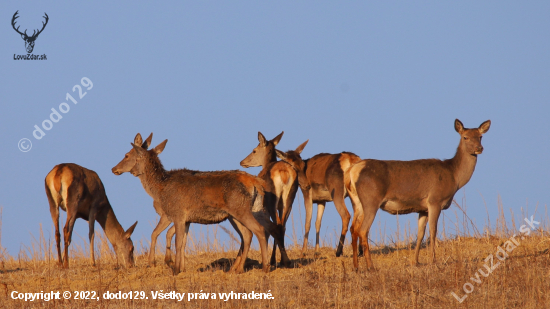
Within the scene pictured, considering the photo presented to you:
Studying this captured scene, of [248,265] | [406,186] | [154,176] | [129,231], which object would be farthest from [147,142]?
[406,186]

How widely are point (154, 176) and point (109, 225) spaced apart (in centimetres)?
459

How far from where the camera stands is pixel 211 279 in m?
10.6

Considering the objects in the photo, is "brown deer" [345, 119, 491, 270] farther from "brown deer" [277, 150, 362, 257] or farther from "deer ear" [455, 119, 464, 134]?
"brown deer" [277, 150, 362, 257]

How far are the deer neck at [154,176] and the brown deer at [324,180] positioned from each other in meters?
3.08

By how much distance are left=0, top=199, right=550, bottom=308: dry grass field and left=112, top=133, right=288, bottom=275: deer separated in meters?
0.62

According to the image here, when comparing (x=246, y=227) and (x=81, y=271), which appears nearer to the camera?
(x=246, y=227)

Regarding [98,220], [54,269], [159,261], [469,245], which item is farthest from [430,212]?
[98,220]

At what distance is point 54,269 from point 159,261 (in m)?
2.60

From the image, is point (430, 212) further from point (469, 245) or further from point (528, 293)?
point (528, 293)

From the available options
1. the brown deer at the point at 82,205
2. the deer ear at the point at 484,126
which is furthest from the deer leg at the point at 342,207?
the brown deer at the point at 82,205

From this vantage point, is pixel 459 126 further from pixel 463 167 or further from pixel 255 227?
pixel 255 227

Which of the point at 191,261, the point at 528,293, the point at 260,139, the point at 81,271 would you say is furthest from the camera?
the point at 260,139

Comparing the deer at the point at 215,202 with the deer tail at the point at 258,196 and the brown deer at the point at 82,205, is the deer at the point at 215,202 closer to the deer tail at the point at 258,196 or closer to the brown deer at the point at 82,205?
the deer tail at the point at 258,196

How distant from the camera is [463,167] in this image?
40.5 feet
